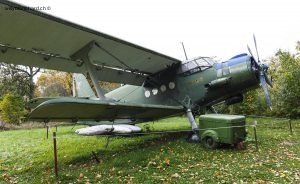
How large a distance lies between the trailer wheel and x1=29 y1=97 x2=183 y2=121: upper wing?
186 cm

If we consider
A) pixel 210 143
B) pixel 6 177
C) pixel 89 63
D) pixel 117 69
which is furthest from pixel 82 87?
pixel 6 177

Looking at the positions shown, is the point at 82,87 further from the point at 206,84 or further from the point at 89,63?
the point at 206,84

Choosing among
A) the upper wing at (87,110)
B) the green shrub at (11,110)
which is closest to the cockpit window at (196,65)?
the upper wing at (87,110)

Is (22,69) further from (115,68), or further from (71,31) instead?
(71,31)

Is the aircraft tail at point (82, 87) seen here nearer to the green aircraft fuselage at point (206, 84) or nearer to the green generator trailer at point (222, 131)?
the green aircraft fuselage at point (206, 84)

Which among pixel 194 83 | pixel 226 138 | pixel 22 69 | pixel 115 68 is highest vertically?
pixel 22 69

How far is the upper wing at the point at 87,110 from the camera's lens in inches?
279

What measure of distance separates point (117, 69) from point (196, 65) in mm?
3256

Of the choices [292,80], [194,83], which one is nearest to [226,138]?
[194,83]

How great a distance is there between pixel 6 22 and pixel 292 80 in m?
16.8

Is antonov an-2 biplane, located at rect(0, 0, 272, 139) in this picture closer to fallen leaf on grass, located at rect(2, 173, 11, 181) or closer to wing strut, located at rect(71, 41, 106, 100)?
wing strut, located at rect(71, 41, 106, 100)

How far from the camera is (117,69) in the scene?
1294cm

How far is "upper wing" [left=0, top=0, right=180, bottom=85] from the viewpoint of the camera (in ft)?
25.6

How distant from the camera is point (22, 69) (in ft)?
139
